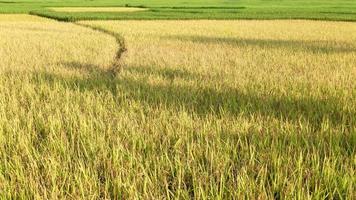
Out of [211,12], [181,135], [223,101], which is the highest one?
[181,135]

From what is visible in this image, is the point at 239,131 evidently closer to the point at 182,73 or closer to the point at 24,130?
the point at 24,130

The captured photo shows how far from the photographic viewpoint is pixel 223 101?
3891 mm

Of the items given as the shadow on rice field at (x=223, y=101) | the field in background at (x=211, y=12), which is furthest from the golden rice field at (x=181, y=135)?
the field in background at (x=211, y=12)

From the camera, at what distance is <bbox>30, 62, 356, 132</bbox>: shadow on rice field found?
333 cm

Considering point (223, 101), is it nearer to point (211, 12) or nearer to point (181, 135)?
point (181, 135)

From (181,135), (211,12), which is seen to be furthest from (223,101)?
(211,12)

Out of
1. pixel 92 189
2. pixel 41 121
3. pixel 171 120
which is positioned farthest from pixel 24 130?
pixel 92 189

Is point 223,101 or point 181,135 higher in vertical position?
point 181,135

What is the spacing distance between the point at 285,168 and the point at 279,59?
18.1 ft

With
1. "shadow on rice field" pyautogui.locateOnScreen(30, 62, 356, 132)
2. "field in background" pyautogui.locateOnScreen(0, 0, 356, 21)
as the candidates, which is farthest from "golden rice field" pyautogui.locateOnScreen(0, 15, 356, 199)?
"field in background" pyautogui.locateOnScreen(0, 0, 356, 21)

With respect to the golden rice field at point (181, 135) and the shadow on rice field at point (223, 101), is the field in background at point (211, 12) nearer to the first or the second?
the shadow on rice field at point (223, 101)

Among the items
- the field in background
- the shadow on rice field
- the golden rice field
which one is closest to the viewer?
the golden rice field

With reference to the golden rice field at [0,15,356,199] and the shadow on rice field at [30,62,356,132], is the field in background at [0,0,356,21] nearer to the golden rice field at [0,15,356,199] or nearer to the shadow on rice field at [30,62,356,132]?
the shadow on rice field at [30,62,356,132]

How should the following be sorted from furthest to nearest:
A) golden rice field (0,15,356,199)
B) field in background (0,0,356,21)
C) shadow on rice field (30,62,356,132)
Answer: field in background (0,0,356,21) → shadow on rice field (30,62,356,132) → golden rice field (0,15,356,199)
